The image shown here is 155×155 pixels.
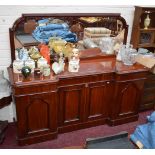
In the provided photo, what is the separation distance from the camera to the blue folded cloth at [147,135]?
251 centimetres

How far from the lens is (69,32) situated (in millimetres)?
2844

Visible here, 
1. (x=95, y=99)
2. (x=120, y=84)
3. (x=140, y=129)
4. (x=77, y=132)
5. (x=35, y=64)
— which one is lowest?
(x=77, y=132)

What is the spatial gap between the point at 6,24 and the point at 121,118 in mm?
1908

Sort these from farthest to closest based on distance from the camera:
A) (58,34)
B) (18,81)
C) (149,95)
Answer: (149,95) < (58,34) < (18,81)

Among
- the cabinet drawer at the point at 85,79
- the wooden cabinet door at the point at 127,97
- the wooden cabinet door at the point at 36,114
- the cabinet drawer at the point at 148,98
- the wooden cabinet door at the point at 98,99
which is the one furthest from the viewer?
the cabinet drawer at the point at 148,98

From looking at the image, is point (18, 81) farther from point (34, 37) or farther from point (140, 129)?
point (140, 129)

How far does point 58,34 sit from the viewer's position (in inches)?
110

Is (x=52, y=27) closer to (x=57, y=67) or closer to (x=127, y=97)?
(x=57, y=67)

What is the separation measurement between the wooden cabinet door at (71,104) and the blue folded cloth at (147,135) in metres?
0.72

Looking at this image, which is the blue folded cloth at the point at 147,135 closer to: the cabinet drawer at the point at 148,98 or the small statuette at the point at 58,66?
the cabinet drawer at the point at 148,98

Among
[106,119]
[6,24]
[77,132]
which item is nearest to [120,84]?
[106,119]

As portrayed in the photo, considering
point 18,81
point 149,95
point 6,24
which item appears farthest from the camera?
point 149,95

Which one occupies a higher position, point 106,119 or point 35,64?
point 35,64

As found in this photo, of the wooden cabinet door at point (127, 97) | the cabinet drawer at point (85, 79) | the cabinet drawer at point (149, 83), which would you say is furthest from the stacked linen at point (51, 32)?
the cabinet drawer at point (149, 83)
